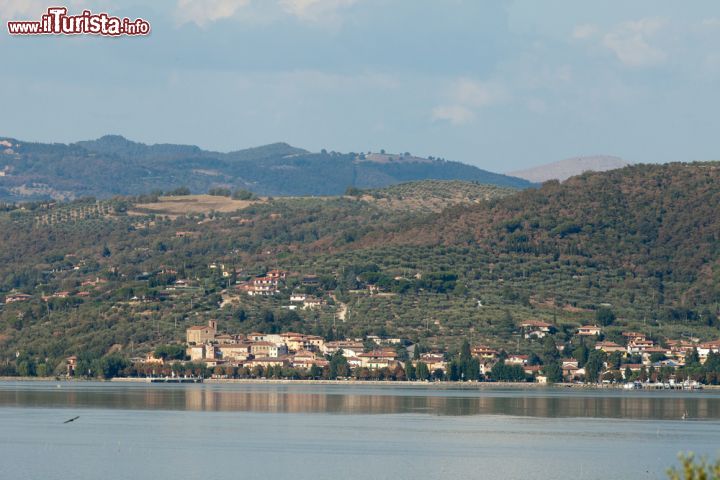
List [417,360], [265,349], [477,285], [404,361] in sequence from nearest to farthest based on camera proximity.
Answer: [417,360], [404,361], [265,349], [477,285]

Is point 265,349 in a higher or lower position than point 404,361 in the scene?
higher

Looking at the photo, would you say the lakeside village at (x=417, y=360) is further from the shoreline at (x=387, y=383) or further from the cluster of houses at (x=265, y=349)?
the shoreline at (x=387, y=383)

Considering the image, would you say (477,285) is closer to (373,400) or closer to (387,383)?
(387,383)

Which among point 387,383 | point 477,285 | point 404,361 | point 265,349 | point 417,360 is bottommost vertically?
point 387,383

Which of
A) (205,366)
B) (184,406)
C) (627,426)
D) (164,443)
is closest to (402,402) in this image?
(184,406)

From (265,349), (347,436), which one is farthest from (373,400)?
(265,349)

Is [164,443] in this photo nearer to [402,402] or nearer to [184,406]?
[184,406]
